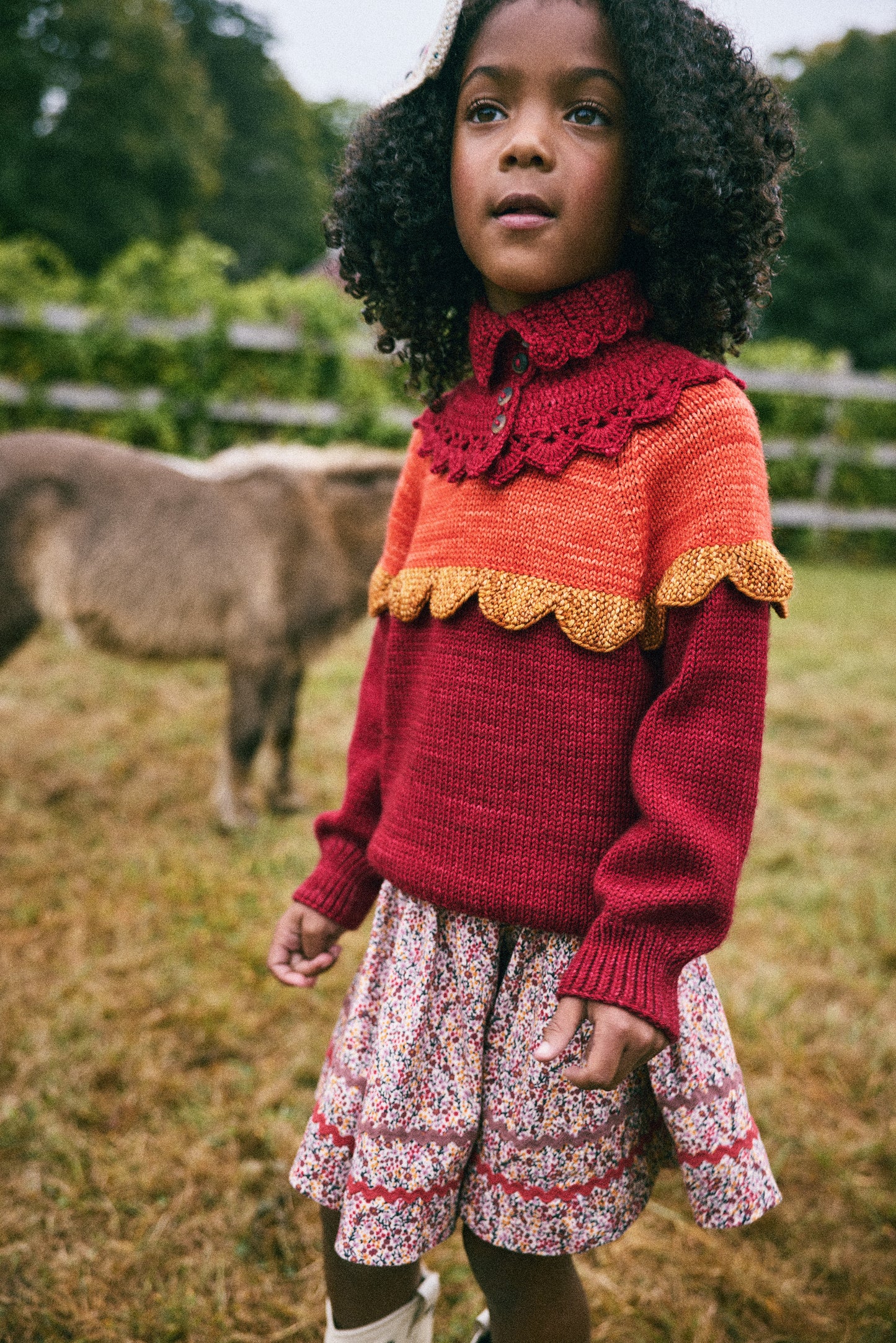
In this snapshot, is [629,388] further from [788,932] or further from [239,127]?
[239,127]

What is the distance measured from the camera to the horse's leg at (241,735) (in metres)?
4.07

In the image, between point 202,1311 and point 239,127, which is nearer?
point 202,1311

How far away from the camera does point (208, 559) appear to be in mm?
4098

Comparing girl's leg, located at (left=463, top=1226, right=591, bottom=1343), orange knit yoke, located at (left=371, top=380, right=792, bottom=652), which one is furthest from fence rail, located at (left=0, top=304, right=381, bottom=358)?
girl's leg, located at (left=463, top=1226, right=591, bottom=1343)

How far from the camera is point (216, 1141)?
2.41 metres

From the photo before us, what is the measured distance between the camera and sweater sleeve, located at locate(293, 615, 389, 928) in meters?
1.51

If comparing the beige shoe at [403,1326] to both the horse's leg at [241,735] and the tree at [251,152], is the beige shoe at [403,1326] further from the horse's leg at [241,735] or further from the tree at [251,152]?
the tree at [251,152]

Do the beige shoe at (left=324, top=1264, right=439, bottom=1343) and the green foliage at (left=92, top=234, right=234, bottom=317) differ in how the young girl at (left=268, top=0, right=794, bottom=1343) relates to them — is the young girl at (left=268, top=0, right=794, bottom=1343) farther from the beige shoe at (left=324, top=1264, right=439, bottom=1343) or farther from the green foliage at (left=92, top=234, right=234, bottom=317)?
the green foliage at (left=92, top=234, right=234, bottom=317)

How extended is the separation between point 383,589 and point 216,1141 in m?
1.63

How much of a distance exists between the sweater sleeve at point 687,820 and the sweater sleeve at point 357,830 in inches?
19.8

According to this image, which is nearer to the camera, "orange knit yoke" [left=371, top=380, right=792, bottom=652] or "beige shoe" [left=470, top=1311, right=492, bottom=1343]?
"orange knit yoke" [left=371, top=380, right=792, bottom=652]

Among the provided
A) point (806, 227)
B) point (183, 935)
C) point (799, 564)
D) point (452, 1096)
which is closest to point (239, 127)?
point (806, 227)

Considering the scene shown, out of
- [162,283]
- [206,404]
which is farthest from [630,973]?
[162,283]

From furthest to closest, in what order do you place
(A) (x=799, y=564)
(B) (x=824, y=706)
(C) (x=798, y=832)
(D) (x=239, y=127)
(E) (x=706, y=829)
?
(D) (x=239, y=127) < (A) (x=799, y=564) < (B) (x=824, y=706) < (C) (x=798, y=832) < (E) (x=706, y=829)
